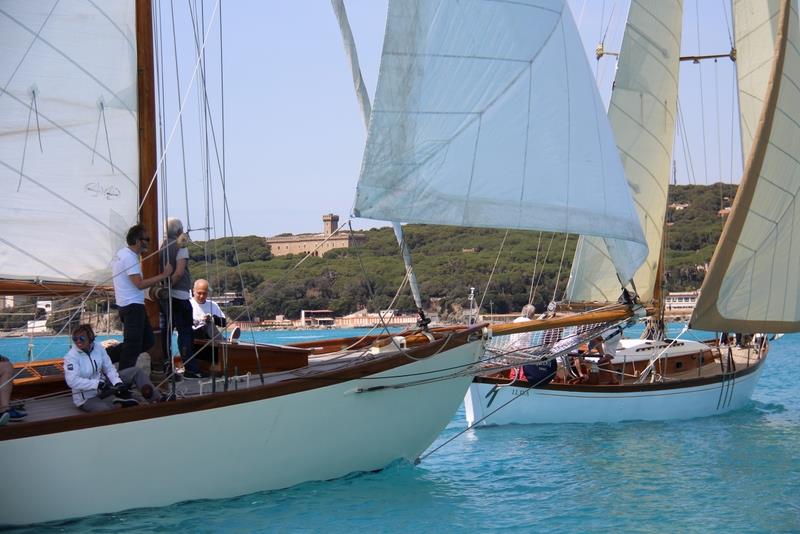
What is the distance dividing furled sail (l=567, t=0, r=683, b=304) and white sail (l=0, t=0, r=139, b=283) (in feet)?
42.5

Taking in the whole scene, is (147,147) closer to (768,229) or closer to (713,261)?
(713,261)

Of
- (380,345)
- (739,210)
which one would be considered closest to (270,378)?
(380,345)

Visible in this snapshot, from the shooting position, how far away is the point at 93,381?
33.4 ft

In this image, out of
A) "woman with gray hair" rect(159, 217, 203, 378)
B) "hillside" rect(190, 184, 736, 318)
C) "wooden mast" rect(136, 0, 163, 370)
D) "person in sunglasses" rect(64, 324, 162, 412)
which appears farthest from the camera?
"hillside" rect(190, 184, 736, 318)

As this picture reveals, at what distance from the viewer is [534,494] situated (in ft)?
42.0

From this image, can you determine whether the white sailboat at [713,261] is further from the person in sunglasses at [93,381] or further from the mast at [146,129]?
the person in sunglasses at [93,381]

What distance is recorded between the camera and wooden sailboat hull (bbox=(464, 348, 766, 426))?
61.0ft

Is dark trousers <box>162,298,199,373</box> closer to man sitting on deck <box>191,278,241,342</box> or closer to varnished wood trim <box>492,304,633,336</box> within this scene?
man sitting on deck <box>191,278,241,342</box>

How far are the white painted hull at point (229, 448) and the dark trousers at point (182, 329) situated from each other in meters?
1.27

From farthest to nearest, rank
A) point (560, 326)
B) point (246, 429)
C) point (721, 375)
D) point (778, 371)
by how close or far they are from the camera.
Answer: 1. point (778, 371)
2. point (721, 375)
3. point (560, 326)
4. point (246, 429)

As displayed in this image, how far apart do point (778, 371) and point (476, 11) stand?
31.3m

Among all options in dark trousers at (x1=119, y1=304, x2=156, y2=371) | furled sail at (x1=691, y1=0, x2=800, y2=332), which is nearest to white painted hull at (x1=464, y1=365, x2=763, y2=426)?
furled sail at (x1=691, y1=0, x2=800, y2=332)

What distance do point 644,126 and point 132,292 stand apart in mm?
14091

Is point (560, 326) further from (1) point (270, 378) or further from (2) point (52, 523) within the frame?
(2) point (52, 523)
